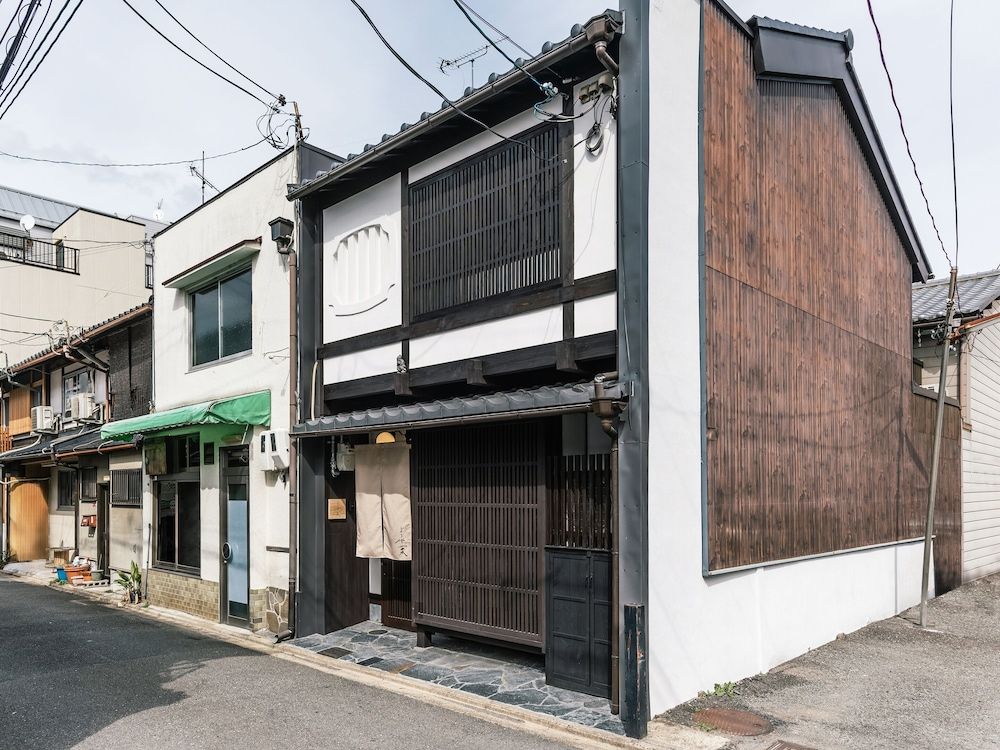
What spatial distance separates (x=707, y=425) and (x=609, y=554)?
1.74 meters

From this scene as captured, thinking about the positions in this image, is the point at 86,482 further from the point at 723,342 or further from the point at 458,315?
the point at 723,342

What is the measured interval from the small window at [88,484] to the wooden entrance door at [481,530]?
12588 mm

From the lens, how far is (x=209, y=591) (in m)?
12.4

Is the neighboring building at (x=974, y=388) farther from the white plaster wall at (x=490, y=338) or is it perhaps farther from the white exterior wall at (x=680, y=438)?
the white plaster wall at (x=490, y=338)

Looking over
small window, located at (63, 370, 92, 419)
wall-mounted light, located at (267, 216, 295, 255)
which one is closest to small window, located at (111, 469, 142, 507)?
small window, located at (63, 370, 92, 419)

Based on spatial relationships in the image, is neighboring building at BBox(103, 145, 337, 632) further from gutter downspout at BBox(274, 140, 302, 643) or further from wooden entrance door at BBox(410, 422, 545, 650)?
wooden entrance door at BBox(410, 422, 545, 650)

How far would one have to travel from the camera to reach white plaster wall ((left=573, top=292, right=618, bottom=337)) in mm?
7407

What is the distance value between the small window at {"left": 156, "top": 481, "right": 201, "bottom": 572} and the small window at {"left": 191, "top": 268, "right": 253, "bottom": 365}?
8.18 ft

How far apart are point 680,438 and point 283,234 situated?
708cm

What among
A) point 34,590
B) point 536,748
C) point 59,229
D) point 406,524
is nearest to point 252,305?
→ point 406,524

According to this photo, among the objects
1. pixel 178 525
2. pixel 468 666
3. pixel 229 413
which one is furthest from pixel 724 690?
pixel 178 525

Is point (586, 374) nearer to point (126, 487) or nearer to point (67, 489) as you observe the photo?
point (126, 487)

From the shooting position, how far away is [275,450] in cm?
1092

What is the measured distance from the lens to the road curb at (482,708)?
6.45 m
